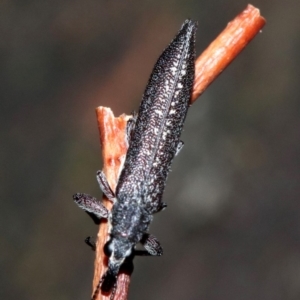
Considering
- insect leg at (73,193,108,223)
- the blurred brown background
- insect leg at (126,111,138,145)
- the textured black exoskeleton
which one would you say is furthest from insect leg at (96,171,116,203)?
the blurred brown background

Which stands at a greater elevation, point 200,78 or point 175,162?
point 175,162

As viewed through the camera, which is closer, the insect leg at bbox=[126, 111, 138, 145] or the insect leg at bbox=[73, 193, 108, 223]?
the insect leg at bbox=[73, 193, 108, 223]

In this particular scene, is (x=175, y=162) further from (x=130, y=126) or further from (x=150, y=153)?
(x=130, y=126)

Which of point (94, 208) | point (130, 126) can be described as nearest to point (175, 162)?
point (130, 126)

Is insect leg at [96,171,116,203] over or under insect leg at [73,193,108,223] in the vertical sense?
over

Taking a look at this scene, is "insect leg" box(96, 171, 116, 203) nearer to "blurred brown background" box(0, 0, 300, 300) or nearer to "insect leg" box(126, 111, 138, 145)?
"insect leg" box(126, 111, 138, 145)

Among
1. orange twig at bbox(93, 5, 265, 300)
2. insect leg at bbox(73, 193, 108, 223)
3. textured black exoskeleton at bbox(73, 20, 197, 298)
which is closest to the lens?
orange twig at bbox(93, 5, 265, 300)
